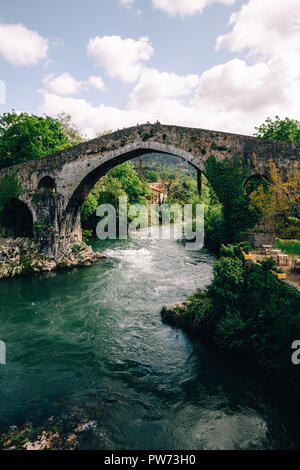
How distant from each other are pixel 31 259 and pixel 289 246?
14.3m

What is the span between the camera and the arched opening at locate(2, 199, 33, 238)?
687 inches

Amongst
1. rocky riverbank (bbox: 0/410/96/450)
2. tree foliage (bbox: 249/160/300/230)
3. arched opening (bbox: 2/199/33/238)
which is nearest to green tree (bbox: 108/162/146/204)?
arched opening (bbox: 2/199/33/238)

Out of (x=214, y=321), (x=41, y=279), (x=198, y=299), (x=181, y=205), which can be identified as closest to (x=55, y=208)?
(x=41, y=279)

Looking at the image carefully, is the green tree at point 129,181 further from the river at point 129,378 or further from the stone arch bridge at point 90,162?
the river at point 129,378

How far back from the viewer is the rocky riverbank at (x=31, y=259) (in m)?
14.7

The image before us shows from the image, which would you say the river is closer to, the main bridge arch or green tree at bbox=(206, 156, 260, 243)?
green tree at bbox=(206, 156, 260, 243)

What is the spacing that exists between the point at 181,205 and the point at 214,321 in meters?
27.5

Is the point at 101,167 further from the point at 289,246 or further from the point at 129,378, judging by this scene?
the point at 129,378

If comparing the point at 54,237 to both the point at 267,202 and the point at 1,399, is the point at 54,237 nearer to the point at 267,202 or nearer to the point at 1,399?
the point at 1,399

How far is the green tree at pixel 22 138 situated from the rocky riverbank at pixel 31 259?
23.4 feet

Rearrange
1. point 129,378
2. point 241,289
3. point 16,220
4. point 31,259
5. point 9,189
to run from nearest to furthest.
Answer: point 129,378, point 241,289, point 31,259, point 9,189, point 16,220

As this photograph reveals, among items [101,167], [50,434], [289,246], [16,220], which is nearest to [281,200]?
[289,246]

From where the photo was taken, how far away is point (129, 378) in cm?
667

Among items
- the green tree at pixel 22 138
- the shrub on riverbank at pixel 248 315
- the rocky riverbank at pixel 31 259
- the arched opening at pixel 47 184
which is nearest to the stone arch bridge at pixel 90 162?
the arched opening at pixel 47 184
